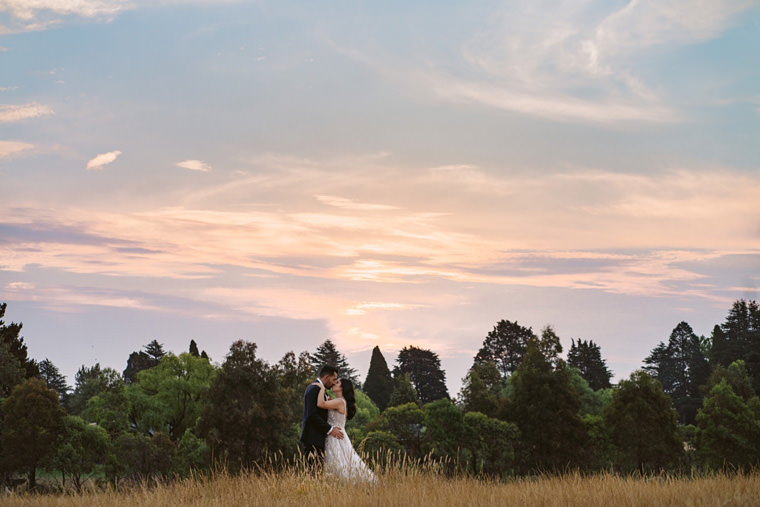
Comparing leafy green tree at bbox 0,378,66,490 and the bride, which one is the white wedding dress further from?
leafy green tree at bbox 0,378,66,490

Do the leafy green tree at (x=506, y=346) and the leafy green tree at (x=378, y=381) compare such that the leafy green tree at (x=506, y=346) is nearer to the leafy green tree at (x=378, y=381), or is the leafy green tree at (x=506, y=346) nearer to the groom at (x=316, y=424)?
the leafy green tree at (x=378, y=381)

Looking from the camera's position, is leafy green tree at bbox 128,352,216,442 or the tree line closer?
the tree line

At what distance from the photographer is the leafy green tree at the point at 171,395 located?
6600cm

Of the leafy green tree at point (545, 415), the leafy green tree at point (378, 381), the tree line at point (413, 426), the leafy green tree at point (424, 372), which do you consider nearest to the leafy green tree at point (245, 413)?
the tree line at point (413, 426)

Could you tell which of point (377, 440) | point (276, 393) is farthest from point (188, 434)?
point (377, 440)

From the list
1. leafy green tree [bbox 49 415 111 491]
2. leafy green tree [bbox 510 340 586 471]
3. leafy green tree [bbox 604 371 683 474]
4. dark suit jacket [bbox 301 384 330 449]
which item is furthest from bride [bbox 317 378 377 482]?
leafy green tree [bbox 49 415 111 491]

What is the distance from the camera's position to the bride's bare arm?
13711 mm

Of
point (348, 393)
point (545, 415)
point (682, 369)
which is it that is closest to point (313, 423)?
point (348, 393)

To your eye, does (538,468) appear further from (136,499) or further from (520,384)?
(136,499)

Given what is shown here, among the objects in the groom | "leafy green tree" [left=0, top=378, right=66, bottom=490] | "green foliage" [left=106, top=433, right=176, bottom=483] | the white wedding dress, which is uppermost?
the groom

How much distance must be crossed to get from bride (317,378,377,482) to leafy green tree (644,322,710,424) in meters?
96.3

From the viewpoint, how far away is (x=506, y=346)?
108 meters

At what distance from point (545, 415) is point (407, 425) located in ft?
30.0

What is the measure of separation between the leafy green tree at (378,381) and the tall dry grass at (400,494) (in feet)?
280
